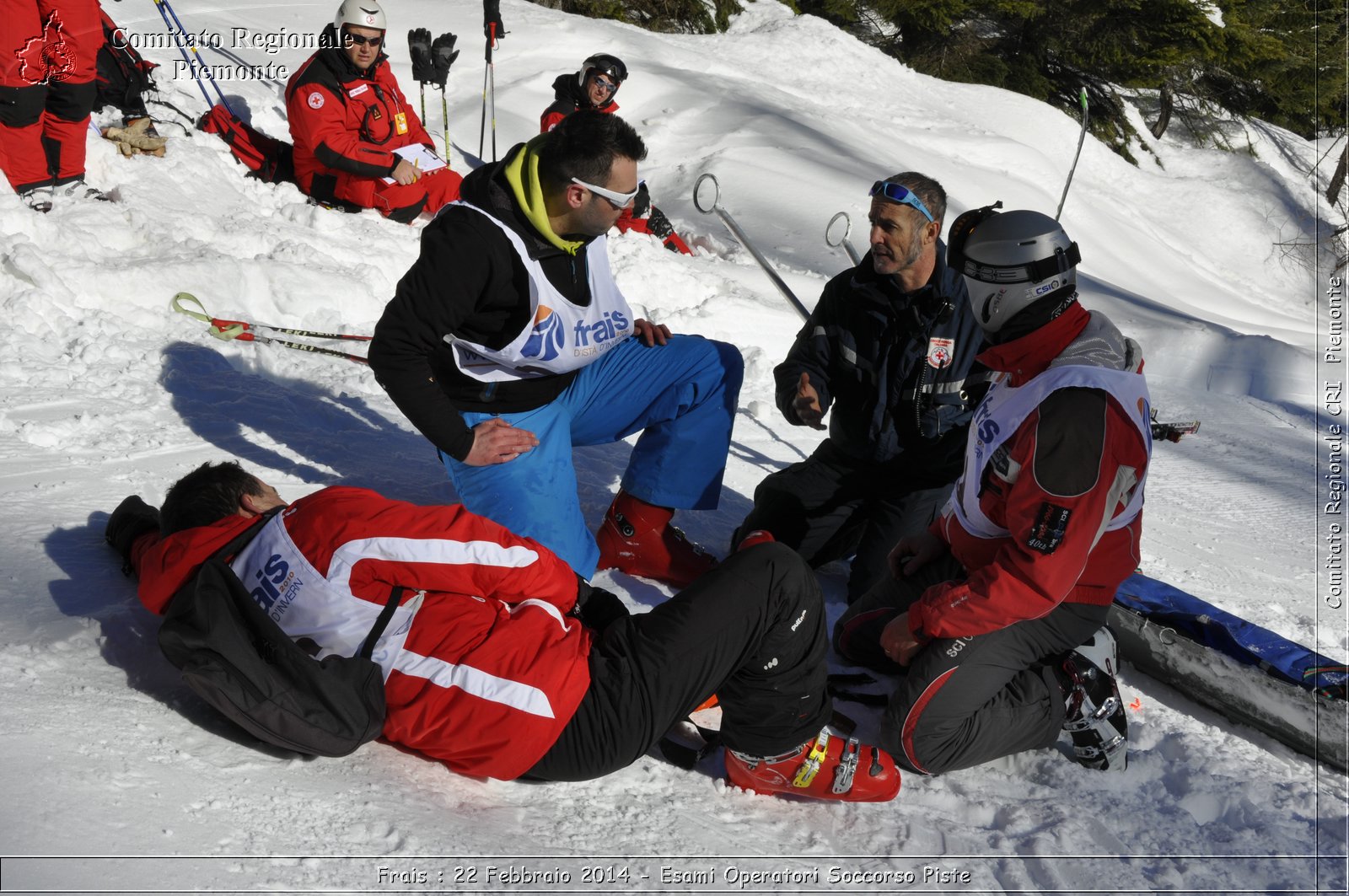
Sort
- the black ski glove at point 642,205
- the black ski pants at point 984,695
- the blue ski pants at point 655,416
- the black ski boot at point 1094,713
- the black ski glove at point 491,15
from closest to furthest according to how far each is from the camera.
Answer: the black ski pants at point 984,695
the black ski boot at point 1094,713
the blue ski pants at point 655,416
the black ski glove at point 642,205
the black ski glove at point 491,15

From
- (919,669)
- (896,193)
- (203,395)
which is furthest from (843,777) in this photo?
(203,395)

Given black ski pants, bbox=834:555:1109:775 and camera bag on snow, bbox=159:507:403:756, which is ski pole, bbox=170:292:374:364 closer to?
camera bag on snow, bbox=159:507:403:756

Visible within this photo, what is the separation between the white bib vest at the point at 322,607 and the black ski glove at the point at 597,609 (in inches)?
18.2

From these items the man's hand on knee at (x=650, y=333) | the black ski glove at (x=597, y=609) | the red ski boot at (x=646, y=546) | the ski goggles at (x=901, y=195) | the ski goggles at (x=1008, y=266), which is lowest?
the red ski boot at (x=646, y=546)

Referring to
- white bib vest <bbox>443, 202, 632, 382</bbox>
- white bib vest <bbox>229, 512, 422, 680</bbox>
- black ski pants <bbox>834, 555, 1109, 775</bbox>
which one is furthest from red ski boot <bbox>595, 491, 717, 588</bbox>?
white bib vest <bbox>229, 512, 422, 680</bbox>

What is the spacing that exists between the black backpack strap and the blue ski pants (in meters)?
1.12

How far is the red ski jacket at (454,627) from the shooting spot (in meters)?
2.29

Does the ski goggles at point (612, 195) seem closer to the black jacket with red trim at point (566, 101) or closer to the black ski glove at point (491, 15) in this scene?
the black jacket with red trim at point (566, 101)

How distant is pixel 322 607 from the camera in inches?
91.0

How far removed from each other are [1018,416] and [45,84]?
5209mm

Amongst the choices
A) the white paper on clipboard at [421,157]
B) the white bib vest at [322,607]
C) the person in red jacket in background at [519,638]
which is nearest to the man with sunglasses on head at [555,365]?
the person in red jacket in background at [519,638]

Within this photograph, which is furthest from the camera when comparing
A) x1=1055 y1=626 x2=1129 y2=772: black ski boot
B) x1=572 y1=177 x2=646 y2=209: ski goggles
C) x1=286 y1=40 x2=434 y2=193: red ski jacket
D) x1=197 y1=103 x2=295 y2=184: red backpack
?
x1=197 y1=103 x2=295 y2=184: red backpack

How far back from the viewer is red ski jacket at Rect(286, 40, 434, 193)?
6.74 meters

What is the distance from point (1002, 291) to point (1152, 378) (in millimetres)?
4870
